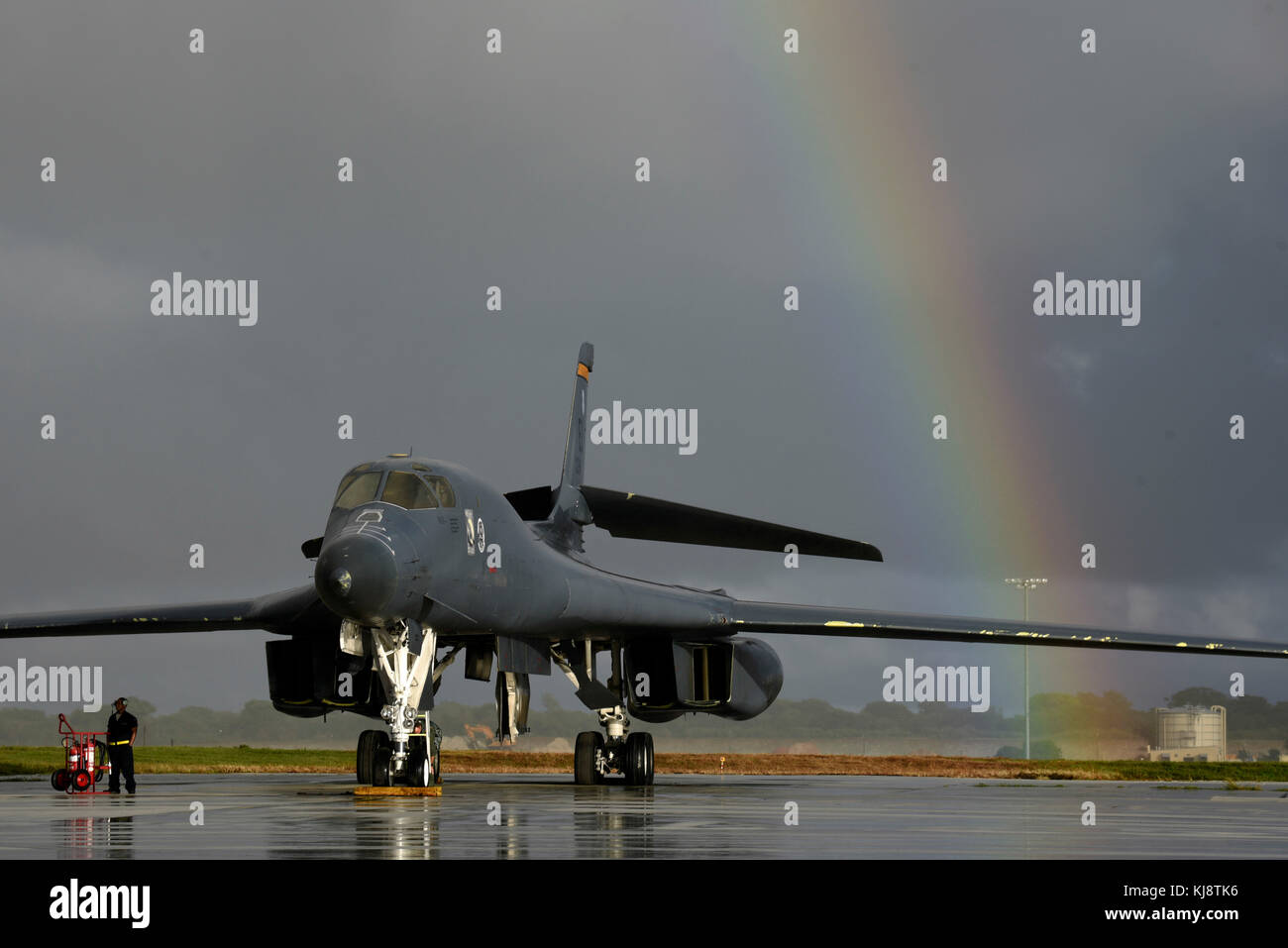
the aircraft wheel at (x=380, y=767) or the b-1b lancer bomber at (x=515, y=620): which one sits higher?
the b-1b lancer bomber at (x=515, y=620)

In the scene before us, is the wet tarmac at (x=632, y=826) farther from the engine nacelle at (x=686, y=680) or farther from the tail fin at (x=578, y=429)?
the tail fin at (x=578, y=429)

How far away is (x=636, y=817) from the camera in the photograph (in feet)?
42.5

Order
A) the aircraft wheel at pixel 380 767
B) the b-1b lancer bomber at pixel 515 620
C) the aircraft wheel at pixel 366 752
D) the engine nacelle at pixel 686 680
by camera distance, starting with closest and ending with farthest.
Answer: the b-1b lancer bomber at pixel 515 620 → the aircraft wheel at pixel 380 767 → the aircraft wheel at pixel 366 752 → the engine nacelle at pixel 686 680

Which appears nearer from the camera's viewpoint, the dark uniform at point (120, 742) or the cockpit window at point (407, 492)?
the cockpit window at point (407, 492)

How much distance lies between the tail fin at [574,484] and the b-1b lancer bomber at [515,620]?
39mm

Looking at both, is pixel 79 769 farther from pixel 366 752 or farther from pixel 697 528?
pixel 697 528

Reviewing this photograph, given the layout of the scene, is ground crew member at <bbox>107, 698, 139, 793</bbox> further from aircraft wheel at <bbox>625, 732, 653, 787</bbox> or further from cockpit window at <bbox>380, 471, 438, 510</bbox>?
aircraft wheel at <bbox>625, 732, 653, 787</bbox>

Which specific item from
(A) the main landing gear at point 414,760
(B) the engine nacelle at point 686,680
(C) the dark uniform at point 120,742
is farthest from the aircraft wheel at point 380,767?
(B) the engine nacelle at point 686,680

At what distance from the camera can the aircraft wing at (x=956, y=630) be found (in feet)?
78.2

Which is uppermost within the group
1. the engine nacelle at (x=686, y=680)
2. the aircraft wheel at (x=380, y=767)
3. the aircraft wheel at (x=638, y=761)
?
the engine nacelle at (x=686, y=680)

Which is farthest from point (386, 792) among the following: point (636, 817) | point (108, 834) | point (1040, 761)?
point (1040, 761)

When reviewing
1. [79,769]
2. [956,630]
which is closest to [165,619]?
[79,769]
